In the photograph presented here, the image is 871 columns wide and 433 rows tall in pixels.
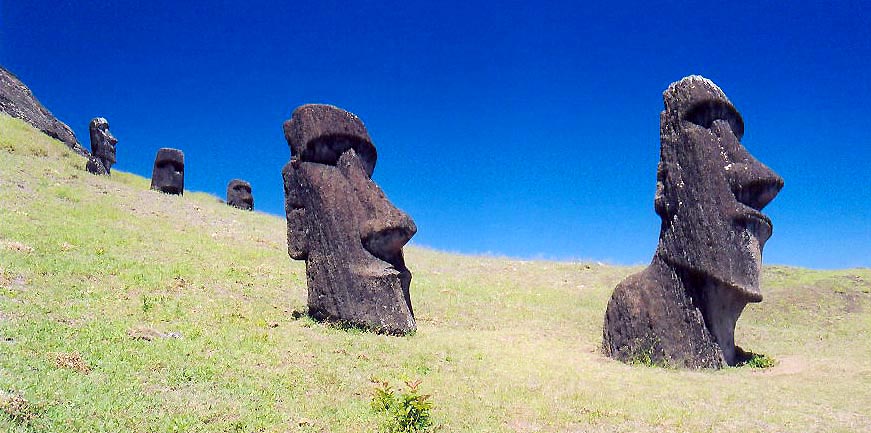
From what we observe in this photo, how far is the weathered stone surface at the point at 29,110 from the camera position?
48031 mm

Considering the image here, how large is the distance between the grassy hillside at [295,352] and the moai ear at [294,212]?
4.86ft

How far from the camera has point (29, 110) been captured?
5053cm

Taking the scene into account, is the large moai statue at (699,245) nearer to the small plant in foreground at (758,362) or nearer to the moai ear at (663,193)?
the moai ear at (663,193)

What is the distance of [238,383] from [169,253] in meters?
10.7

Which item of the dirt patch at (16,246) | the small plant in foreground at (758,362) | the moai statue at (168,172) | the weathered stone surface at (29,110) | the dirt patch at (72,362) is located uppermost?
the weathered stone surface at (29,110)

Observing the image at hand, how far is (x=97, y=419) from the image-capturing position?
7055mm

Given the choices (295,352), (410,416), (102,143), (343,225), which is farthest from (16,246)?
(102,143)

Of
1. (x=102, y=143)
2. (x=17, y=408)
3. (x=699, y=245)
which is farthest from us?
(x=102, y=143)

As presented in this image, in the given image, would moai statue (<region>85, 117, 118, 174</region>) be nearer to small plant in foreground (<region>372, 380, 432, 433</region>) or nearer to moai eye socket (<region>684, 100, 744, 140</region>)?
moai eye socket (<region>684, 100, 744, 140</region>)

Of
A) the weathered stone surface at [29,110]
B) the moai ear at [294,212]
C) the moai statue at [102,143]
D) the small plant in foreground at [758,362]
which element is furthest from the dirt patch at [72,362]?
the weathered stone surface at [29,110]

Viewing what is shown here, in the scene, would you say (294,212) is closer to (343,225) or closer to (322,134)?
(343,225)

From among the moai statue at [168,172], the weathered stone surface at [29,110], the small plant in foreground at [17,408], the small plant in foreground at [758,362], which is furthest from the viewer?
the weathered stone surface at [29,110]

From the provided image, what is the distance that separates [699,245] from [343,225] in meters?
7.49

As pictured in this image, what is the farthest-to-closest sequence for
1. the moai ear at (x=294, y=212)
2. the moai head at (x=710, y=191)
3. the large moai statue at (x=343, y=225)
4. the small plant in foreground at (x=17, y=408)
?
the moai ear at (x=294, y=212) → the large moai statue at (x=343, y=225) → the moai head at (x=710, y=191) → the small plant in foreground at (x=17, y=408)
